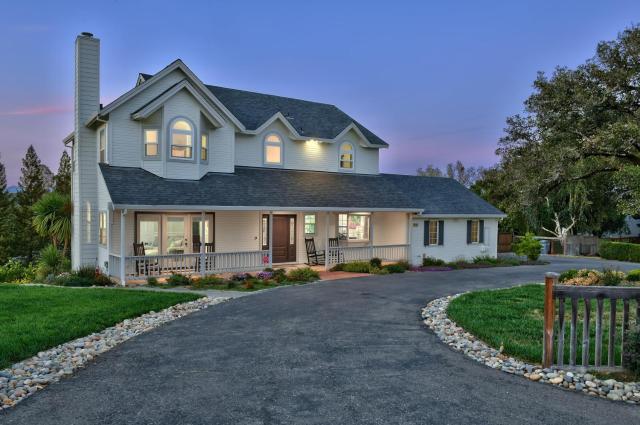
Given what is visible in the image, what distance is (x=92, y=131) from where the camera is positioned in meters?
17.9

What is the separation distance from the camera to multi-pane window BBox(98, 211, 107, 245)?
54.2 ft

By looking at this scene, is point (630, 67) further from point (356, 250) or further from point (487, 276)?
point (356, 250)

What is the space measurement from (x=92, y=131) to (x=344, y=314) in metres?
13.9

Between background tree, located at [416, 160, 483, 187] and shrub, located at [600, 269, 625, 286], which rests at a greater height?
background tree, located at [416, 160, 483, 187]

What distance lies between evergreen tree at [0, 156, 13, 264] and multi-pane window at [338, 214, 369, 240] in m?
30.1

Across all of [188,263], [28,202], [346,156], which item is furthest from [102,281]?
[28,202]

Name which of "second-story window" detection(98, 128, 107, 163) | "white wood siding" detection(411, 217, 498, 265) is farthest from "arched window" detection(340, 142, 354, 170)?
"second-story window" detection(98, 128, 107, 163)

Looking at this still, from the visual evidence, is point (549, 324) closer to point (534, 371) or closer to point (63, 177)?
point (534, 371)

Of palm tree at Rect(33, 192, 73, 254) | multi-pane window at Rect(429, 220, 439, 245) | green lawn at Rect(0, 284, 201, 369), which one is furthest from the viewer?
multi-pane window at Rect(429, 220, 439, 245)

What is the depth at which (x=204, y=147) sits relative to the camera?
18.5 metres

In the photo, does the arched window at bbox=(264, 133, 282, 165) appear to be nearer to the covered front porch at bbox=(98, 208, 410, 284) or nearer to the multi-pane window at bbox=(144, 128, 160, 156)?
the covered front porch at bbox=(98, 208, 410, 284)

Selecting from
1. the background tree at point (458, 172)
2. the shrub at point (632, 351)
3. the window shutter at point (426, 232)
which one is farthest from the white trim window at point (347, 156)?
the background tree at point (458, 172)

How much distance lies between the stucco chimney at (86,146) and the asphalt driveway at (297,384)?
33.1 feet

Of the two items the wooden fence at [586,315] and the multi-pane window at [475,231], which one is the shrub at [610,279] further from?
the multi-pane window at [475,231]
